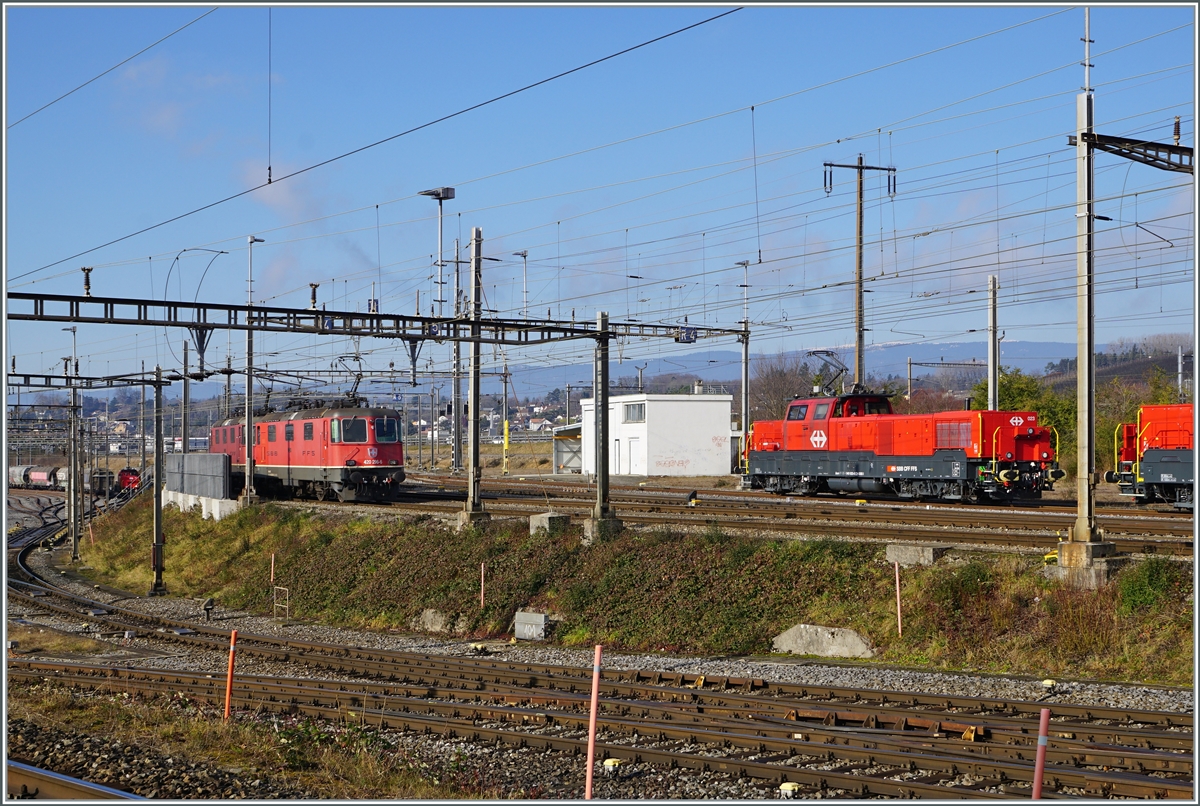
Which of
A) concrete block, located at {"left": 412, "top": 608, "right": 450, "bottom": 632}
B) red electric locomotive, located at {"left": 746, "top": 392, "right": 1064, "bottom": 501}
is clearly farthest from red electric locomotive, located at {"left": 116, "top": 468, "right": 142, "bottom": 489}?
concrete block, located at {"left": 412, "top": 608, "right": 450, "bottom": 632}

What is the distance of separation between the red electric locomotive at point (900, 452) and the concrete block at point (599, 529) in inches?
430

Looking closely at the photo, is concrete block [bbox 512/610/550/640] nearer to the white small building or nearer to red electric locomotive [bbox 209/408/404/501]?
red electric locomotive [bbox 209/408/404/501]

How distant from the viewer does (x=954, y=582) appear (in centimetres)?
1827

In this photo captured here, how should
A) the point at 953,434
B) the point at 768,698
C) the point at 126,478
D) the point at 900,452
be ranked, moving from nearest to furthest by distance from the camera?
the point at 768,698 < the point at 953,434 < the point at 900,452 < the point at 126,478

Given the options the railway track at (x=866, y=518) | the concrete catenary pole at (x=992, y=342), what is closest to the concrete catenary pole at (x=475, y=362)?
the railway track at (x=866, y=518)

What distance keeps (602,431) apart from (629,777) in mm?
14545

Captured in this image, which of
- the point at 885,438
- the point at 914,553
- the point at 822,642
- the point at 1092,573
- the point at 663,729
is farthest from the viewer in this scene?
the point at 885,438

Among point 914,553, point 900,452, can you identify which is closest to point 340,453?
point 900,452

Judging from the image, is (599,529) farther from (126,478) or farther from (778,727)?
(126,478)

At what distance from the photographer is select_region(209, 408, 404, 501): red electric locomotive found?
3997 centimetres

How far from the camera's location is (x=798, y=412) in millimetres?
37312

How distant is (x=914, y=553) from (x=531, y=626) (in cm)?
844

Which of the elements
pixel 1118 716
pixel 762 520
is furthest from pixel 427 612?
pixel 1118 716

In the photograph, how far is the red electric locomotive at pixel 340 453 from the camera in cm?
3997
